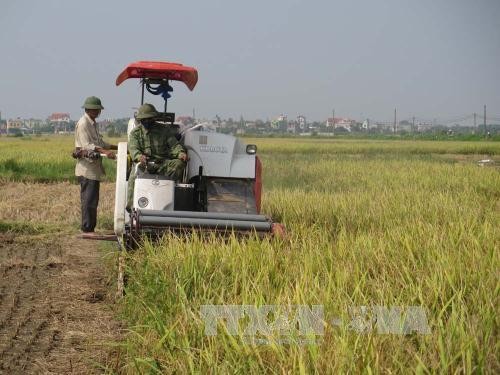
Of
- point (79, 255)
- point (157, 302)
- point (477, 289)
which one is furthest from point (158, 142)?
point (477, 289)

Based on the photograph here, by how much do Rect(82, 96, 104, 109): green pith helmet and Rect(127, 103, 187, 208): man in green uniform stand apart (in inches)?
65.0

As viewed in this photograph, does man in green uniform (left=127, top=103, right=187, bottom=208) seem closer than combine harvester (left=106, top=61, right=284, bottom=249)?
No

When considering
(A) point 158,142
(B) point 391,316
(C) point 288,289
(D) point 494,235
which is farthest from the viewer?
(A) point 158,142

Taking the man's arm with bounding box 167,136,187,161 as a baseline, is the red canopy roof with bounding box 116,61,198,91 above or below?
above

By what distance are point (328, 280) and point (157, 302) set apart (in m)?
1.13

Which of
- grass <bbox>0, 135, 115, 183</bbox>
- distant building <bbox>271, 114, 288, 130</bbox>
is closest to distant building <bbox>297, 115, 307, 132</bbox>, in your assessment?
distant building <bbox>271, 114, 288, 130</bbox>

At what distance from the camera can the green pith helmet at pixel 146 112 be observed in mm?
7031

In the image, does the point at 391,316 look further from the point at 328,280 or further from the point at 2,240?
the point at 2,240

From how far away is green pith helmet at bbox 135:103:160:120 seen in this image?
703 centimetres

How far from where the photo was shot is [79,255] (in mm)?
8133

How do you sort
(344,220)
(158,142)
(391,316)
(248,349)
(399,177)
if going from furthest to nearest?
(399,177), (344,220), (158,142), (391,316), (248,349)

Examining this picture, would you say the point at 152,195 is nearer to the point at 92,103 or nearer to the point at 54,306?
the point at 54,306

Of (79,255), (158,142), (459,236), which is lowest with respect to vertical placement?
(79,255)

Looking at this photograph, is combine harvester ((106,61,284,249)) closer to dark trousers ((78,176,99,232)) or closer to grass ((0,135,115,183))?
dark trousers ((78,176,99,232))
